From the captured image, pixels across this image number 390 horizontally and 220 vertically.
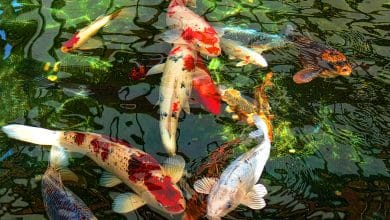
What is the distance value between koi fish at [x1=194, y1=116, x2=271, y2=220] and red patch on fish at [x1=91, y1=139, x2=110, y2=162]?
837mm

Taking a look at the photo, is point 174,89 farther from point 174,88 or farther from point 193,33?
point 193,33

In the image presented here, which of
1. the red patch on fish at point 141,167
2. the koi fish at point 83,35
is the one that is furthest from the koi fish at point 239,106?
the koi fish at point 83,35

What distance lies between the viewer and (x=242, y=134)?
4.76 meters

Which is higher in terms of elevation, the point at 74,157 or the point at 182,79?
the point at 182,79

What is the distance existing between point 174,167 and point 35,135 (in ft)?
4.35

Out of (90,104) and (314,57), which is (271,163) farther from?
(90,104)

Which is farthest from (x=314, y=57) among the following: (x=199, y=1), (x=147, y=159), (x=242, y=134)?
(x=147, y=159)

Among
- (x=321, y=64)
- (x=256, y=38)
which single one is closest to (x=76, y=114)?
(x=256, y=38)

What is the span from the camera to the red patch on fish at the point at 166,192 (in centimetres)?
390

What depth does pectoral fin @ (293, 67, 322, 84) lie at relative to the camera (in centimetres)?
526

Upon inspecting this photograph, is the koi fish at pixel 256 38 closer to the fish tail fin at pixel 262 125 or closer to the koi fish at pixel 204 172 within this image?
the fish tail fin at pixel 262 125

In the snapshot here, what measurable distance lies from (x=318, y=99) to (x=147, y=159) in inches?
76.3

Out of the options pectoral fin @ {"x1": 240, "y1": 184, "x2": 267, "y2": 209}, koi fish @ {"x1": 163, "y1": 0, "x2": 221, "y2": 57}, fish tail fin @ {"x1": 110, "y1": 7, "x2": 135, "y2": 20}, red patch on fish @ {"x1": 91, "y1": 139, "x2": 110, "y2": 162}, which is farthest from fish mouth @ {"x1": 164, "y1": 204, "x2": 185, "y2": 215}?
fish tail fin @ {"x1": 110, "y1": 7, "x2": 135, "y2": 20}

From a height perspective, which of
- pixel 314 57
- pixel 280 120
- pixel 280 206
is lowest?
pixel 280 206
